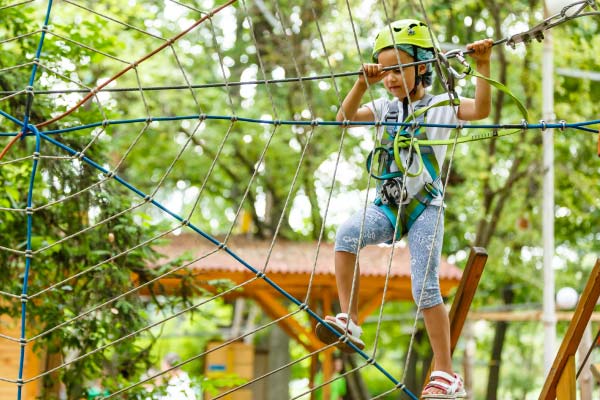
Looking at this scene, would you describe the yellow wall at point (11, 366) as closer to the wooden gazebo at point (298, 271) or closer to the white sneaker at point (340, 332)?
the wooden gazebo at point (298, 271)

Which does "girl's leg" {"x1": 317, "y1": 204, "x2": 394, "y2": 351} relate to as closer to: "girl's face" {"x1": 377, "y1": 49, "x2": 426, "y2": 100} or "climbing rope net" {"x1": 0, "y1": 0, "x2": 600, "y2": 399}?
"climbing rope net" {"x1": 0, "y1": 0, "x2": 600, "y2": 399}

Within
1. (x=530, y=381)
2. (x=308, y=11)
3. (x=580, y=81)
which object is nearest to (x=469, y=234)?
(x=580, y=81)

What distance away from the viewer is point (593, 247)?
1259 cm

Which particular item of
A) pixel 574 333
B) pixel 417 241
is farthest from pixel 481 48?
pixel 574 333

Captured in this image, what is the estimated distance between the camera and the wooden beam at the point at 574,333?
2.98 meters

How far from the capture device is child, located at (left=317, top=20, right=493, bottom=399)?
277 cm

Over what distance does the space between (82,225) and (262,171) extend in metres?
5.92

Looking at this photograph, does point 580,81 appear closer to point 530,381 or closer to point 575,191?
point 575,191

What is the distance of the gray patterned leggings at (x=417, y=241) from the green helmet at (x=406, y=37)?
498mm

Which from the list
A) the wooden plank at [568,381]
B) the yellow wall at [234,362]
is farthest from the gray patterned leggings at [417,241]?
the yellow wall at [234,362]

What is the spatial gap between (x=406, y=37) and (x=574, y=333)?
1.09 metres

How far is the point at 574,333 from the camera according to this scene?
3.06 m

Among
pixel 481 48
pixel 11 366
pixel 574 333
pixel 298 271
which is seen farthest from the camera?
pixel 298 271

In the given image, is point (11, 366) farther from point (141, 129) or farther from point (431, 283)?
point (431, 283)
